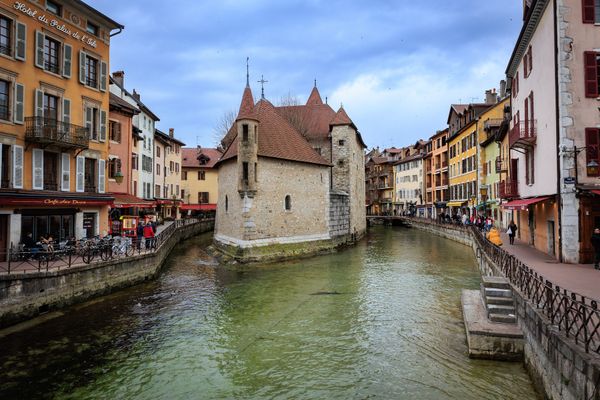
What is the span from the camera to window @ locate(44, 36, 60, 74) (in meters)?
16.9

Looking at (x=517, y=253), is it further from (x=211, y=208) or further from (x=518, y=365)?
(x=211, y=208)

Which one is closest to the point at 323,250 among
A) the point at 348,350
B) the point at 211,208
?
the point at 348,350

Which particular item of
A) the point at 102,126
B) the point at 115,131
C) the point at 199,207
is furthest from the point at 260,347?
the point at 199,207

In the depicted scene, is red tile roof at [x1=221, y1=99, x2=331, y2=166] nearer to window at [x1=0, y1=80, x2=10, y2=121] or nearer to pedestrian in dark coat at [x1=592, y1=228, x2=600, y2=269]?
window at [x1=0, y1=80, x2=10, y2=121]

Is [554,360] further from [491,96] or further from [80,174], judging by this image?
[491,96]

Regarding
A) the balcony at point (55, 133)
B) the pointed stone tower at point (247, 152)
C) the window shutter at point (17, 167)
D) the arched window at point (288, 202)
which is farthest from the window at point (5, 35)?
the arched window at point (288, 202)

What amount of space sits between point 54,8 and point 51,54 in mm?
1994

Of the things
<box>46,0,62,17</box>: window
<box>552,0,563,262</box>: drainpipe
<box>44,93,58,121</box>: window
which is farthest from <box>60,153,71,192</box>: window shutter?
<box>552,0,563,262</box>: drainpipe

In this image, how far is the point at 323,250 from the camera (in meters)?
29.0

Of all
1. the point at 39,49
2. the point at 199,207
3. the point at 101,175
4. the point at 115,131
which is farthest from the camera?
the point at 199,207

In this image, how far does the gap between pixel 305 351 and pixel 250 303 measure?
196 inches

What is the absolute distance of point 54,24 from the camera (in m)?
17.0

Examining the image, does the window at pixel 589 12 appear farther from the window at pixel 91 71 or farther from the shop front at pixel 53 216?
the shop front at pixel 53 216

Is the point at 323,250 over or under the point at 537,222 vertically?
under
